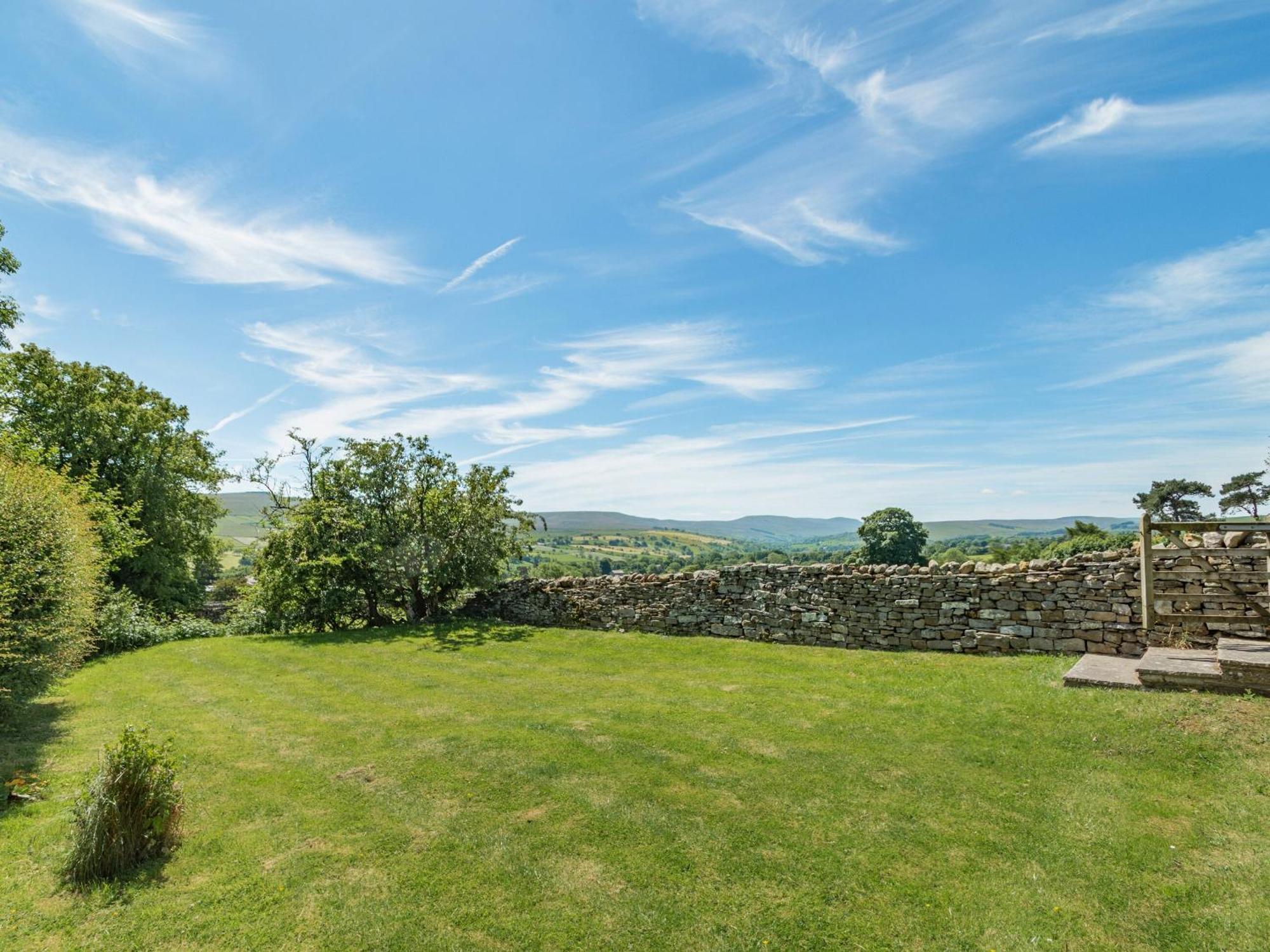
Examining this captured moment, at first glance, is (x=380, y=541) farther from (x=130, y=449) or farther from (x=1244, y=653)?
(x=1244, y=653)

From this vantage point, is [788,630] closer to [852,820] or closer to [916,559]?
[852,820]

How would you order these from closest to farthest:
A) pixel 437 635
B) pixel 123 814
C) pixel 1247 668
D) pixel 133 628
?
pixel 123 814
pixel 1247 668
pixel 437 635
pixel 133 628

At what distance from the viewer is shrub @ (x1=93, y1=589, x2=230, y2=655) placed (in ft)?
64.8

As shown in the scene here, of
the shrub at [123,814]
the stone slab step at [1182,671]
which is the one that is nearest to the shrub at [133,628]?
the shrub at [123,814]

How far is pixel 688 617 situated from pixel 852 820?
11.2 m

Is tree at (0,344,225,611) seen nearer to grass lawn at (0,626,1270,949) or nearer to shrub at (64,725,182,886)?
grass lawn at (0,626,1270,949)

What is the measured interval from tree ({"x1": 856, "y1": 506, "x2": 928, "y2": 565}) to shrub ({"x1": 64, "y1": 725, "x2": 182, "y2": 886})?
159 feet

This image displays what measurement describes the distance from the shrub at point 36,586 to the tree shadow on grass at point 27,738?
1.63 ft

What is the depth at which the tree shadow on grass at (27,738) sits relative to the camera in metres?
7.82

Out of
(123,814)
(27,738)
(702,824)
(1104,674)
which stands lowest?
(27,738)

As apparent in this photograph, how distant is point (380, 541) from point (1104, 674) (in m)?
21.4

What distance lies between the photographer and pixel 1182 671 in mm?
8102

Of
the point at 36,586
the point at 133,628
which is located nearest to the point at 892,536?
the point at 133,628

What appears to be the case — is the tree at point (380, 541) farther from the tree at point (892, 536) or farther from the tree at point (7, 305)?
the tree at point (892, 536)
